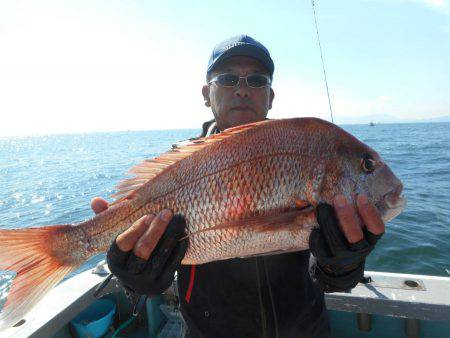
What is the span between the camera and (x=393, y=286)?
315 cm

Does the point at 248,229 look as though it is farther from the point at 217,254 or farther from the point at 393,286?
the point at 393,286

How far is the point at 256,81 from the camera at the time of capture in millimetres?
2627

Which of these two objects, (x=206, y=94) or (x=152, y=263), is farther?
(x=206, y=94)

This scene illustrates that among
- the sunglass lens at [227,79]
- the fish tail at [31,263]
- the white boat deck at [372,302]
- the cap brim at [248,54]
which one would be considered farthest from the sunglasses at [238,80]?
the white boat deck at [372,302]

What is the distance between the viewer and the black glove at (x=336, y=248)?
1692mm

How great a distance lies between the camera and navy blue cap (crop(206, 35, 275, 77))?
2.57 meters

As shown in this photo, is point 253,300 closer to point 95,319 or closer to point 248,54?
point 248,54

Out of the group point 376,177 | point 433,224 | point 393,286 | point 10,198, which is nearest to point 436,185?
point 433,224

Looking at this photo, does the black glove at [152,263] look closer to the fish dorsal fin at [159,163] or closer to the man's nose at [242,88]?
the fish dorsal fin at [159,163]

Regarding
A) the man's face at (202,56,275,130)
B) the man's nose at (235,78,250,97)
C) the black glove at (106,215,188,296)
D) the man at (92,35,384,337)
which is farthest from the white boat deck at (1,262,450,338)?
the man's nose at (235,78,250,97)

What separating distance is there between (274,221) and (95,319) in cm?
297

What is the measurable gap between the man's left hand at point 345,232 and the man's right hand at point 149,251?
76 centimetres

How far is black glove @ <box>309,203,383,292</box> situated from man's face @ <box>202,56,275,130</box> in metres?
1.15

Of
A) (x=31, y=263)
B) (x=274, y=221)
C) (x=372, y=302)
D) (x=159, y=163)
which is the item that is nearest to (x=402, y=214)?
(x=372, y=302)
